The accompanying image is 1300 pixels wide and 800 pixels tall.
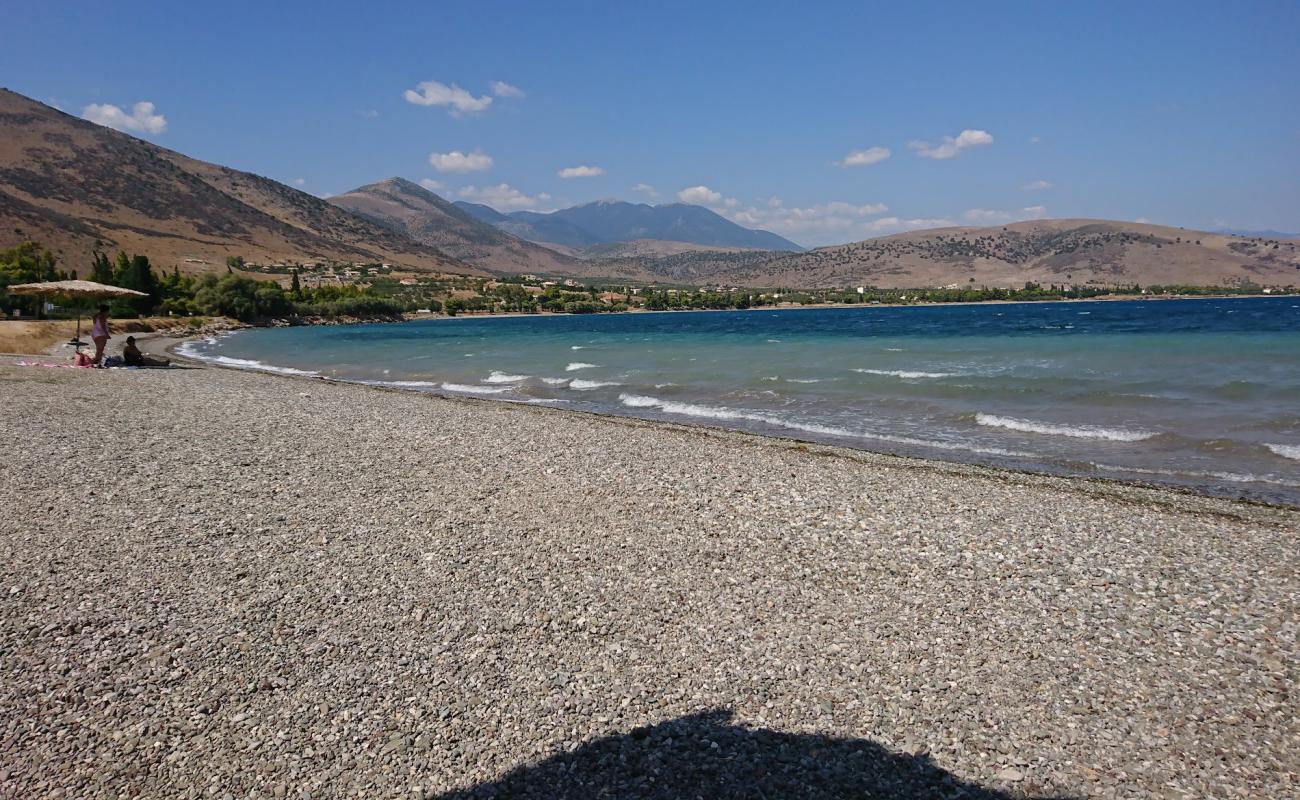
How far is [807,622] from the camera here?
655cm

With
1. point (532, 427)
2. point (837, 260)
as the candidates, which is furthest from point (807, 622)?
point (837, 260)

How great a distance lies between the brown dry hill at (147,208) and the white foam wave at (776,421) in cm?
9832

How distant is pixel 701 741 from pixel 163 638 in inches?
177

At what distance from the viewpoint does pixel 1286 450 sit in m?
13.9

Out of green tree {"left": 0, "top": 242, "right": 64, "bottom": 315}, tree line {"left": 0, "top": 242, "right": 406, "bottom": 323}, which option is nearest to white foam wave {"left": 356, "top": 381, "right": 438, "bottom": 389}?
tree line {"left": 0, "top": 242, "right": 406, "bottom": 323}

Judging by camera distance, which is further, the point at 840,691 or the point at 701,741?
the point at 840,691

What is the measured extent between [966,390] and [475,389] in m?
16.6

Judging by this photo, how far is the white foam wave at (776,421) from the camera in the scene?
15029mm

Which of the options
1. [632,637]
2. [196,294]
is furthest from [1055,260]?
[632,637]

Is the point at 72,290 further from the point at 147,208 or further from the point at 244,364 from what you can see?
the point at 147,208

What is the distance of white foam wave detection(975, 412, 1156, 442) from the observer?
15602 millimetres

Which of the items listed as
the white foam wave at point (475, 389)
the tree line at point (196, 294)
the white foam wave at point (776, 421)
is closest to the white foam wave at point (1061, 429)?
the white foam wave at point (776, 421)

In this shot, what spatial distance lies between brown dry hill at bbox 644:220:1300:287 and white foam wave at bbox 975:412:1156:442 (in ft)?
505

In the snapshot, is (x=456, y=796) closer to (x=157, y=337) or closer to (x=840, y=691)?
(x=840, y=691)
